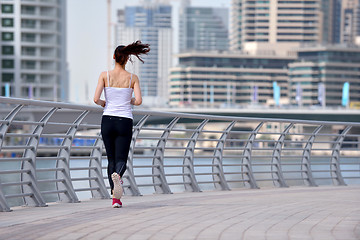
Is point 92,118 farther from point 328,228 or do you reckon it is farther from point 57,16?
point 57,16

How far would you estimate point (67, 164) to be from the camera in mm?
10109

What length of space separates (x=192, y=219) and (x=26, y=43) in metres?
117

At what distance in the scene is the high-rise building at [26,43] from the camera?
12212 cm

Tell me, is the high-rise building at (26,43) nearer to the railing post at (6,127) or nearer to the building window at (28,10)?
the building window at (28,10)

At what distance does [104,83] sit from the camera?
30.0 ft

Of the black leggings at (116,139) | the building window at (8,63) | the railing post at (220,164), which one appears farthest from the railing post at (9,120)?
the building window at (8,63)

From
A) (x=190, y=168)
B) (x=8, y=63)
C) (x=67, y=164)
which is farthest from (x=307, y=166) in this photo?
(x=8, y=63)

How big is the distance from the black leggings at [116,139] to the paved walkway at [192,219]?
453 mm

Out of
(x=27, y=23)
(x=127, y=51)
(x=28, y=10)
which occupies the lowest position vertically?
(x=127, y=51)

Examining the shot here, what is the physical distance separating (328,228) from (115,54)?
318cm

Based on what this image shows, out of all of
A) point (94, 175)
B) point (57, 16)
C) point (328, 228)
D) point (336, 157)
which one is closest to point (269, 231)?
point (328, 228)

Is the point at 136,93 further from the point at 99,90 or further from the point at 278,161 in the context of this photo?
the point at 278,161

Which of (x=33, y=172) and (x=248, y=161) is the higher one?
(x=33, y=172)

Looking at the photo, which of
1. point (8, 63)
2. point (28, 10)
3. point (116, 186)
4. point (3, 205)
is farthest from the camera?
point (8, 63)
